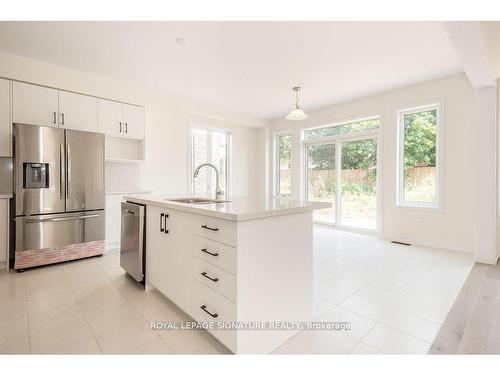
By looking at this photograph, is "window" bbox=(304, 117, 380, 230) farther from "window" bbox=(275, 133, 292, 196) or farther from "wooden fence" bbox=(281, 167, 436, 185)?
"window" bbox=(275, 133, 292, 196)

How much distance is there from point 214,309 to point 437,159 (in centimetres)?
405

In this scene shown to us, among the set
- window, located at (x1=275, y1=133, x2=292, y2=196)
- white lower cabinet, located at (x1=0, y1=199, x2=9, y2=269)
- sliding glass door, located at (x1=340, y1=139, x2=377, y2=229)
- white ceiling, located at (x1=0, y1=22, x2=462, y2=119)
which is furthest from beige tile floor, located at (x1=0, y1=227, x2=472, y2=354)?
window, located at (x1=275, y1=133, x2=292, y2=196)

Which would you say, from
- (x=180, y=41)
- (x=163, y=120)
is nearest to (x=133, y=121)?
(x=163, y=120)

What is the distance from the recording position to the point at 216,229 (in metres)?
1.50

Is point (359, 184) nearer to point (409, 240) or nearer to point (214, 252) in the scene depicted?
point (409, 240)

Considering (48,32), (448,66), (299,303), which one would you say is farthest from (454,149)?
(48,32)

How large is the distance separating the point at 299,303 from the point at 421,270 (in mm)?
2000

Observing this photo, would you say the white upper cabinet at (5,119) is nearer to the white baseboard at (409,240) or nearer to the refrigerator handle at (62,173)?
the refrigerator handle at (62,173)

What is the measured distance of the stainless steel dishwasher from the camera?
7.67 feet

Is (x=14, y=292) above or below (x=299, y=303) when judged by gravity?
below

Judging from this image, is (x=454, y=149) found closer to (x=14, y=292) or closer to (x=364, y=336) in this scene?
(x=364, y=336)

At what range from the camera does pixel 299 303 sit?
5.61ft

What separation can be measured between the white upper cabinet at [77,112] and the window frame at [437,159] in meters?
4.74

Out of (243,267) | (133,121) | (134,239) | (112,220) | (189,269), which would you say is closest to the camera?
(243,267)
